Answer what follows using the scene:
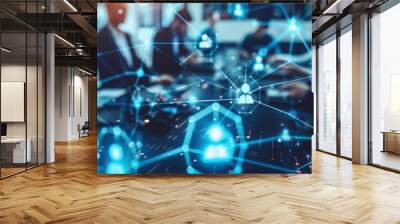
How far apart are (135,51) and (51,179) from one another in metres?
2.63

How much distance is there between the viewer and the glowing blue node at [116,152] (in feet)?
20.4

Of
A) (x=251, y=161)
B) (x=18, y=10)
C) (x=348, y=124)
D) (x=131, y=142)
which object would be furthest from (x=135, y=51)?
(x=348, y=124)

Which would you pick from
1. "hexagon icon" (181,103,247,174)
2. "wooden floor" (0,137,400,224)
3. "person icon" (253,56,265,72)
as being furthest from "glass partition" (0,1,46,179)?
"person icon" (253,56,265,72)

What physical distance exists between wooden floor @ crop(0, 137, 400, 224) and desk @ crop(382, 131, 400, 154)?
845 mm

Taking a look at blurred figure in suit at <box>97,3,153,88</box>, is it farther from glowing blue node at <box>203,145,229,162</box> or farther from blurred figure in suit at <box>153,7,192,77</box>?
glowing blue node at <box>203,145,229,162</box>

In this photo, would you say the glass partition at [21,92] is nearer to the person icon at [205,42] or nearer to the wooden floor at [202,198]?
the wooden floor at [202,198]

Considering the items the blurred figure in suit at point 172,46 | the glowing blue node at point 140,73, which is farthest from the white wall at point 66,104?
the blurred figure in suit at point 172,46

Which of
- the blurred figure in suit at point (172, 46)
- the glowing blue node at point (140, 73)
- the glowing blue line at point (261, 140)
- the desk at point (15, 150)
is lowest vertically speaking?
the desk at point (15, 150)

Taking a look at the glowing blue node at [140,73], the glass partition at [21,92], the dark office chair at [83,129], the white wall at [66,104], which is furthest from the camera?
the dark office chair at [83,129]

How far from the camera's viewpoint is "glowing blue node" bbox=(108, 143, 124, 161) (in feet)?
20.4

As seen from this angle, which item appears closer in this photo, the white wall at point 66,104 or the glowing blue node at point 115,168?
the glowing blue node at point 115,168

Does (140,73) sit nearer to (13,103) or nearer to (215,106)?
(215,106)

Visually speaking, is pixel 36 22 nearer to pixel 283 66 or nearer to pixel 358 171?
pixel 283 66

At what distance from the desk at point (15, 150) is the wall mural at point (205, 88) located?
1934 millimetres
